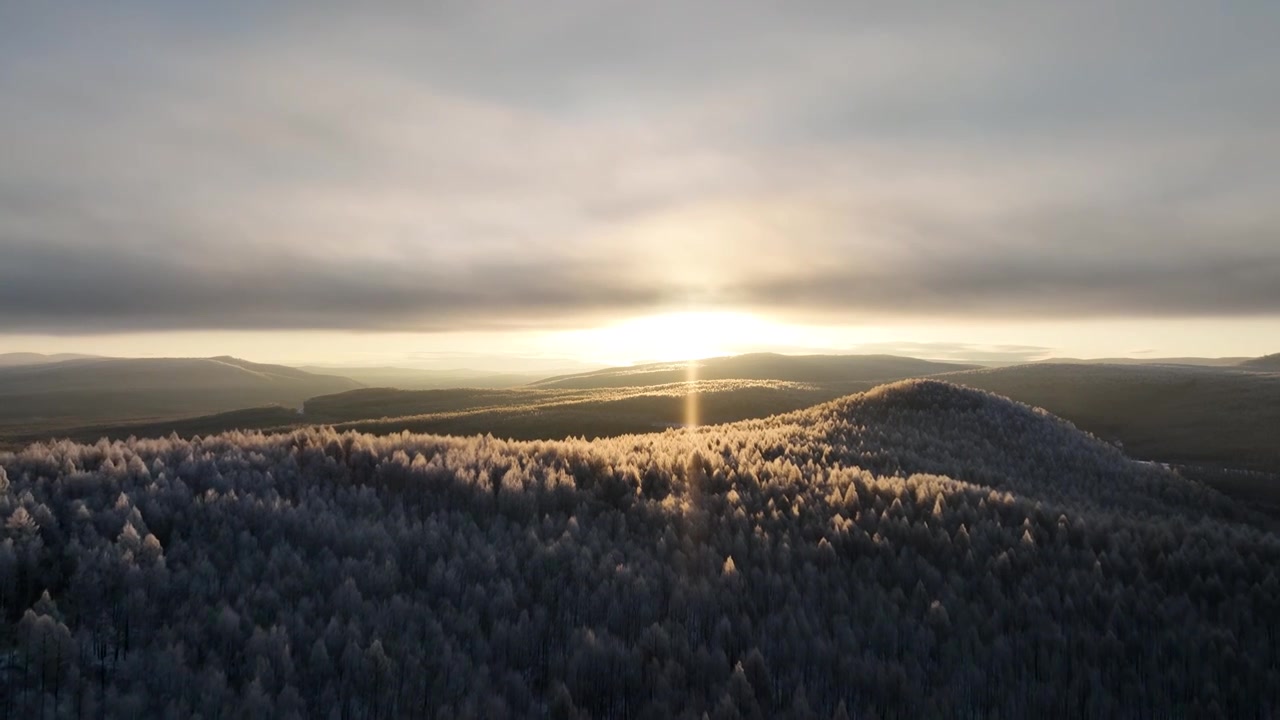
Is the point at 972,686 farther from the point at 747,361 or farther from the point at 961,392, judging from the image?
the point at 747,361

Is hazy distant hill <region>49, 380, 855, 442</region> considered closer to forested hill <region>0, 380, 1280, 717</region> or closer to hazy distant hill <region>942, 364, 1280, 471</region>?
hazy distant hill <region>942, 364, 1280, 471</region>

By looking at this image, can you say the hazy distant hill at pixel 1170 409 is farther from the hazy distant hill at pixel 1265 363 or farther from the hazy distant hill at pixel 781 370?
the hazy distant hill at pixel 1265 363

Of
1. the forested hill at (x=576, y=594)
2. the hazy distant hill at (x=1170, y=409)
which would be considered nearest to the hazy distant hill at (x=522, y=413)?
the hazy distant hill at (x=1170, y=409)

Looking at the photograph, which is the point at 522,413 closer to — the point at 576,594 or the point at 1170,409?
→ the point at 576,594

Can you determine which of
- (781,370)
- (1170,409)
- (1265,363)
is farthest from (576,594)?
(1265,363)

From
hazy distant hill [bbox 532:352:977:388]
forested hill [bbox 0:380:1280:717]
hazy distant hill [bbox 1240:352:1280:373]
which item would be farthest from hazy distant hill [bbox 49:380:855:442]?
hazy distant hill [bbox 1240:352:1280:373]

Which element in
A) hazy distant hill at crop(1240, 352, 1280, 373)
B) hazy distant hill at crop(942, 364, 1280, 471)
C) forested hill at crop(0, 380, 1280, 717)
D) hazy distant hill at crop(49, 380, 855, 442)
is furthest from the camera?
hazy distant hill at crop(1240, 352, 1280, 373)
